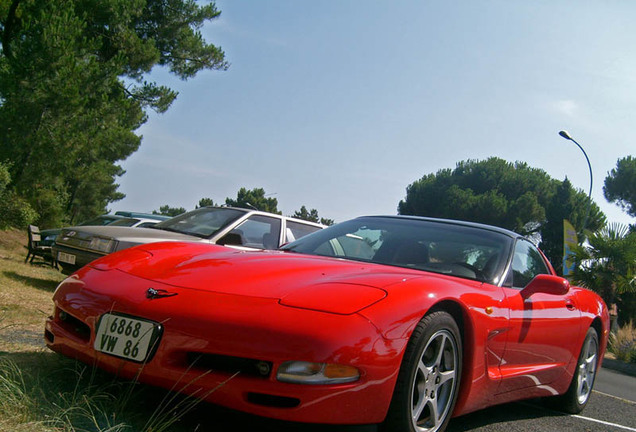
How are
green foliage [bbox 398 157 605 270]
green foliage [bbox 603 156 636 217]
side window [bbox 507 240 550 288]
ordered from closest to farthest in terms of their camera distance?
side window [bbox 507 240 550 288] → green foliage [bbox 603 156 636 217] → green foliage [bbox 398 157 605 270]

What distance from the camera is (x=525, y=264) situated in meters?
4.50

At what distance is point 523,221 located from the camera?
48.6 metres

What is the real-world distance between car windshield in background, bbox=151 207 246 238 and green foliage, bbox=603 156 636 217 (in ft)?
130

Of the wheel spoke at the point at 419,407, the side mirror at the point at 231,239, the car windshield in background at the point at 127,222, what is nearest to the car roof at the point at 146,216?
the car windshield in background at the point at 127,222

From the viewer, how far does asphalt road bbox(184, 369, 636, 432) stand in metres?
2.45

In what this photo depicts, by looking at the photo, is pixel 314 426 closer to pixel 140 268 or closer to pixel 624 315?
pixel 140 268

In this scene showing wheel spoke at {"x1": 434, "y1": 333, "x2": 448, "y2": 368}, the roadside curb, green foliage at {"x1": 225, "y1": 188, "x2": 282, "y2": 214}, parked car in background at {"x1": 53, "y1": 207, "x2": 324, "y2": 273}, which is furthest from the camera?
green foliage at {"x1": 225, "y1": 188, "x2": 282, "y2": 214}

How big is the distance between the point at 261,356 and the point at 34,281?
8.02 m

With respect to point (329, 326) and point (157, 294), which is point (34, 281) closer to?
point (157, 294)

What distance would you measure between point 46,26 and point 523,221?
3991 cm

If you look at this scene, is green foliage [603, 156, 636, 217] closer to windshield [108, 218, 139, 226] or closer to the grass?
windshield [108, 218, 139, 226]

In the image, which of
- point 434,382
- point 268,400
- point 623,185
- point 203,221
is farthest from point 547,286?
point 623,185

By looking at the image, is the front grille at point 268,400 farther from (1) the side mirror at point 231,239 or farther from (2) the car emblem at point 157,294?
(1) the side mirror at point 231,239

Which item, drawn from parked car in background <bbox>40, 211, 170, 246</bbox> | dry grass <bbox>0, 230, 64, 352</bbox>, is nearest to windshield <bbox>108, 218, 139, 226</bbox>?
parked car in background <bbox>40, 211, 170, 246</bbox>
